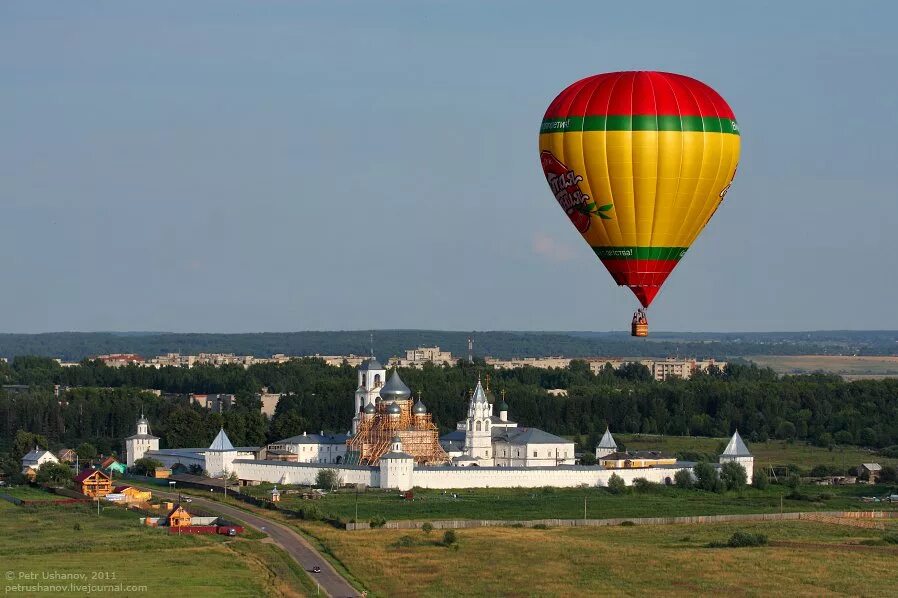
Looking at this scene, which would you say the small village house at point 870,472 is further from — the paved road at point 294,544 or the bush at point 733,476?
the paved road at point 294,544

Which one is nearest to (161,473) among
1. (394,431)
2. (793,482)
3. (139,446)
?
(139,446)

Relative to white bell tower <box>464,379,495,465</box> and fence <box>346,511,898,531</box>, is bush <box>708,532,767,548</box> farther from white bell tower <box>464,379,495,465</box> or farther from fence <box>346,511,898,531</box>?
white bell tower <box>464,379,495,465</box>

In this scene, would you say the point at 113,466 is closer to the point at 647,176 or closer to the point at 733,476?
the point at 733,476

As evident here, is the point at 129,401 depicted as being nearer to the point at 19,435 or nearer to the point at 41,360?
the point at 19,435

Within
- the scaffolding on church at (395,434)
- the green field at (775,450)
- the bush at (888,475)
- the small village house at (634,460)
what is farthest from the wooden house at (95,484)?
the bush at (888,475)

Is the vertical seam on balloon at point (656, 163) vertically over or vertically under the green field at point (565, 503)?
over
